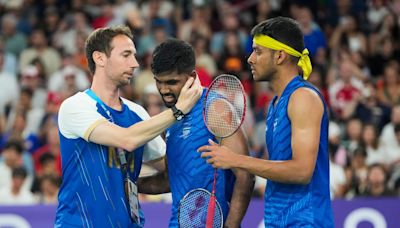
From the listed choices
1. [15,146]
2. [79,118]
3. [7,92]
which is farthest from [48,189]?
[79,118]

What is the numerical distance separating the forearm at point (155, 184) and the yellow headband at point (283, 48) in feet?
4.37

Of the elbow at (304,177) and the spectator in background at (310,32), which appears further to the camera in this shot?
the spectator in background at (310,32)

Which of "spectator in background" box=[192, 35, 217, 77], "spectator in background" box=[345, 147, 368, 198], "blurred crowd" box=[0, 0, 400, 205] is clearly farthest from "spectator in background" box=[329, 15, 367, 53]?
"spectator in background" box=[345, 147, 368, 198]

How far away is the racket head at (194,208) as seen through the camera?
662 centimetres

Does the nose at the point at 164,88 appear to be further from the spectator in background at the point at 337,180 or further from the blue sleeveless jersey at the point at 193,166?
the spectator in background at the point at 337,180

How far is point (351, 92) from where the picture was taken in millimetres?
14281

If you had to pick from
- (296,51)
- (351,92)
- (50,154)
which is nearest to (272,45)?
(296,51)

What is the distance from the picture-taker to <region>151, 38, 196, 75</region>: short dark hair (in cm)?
669

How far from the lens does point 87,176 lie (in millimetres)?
6723

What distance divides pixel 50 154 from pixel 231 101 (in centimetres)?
669

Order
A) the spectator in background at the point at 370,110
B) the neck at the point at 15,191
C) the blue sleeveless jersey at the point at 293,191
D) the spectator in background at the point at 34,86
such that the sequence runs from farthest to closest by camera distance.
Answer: the spectator in background at the point at 34,86 → the spectator in background at the point at 370,110 → the neck at the point at 15,191 → the blue sleeveless jersey at the point at 293,191

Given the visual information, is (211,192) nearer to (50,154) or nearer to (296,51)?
(296,51)

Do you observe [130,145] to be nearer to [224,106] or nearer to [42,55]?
[224,106]

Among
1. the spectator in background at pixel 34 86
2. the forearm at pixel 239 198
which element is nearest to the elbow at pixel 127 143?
the forearm at pixel 239 198
